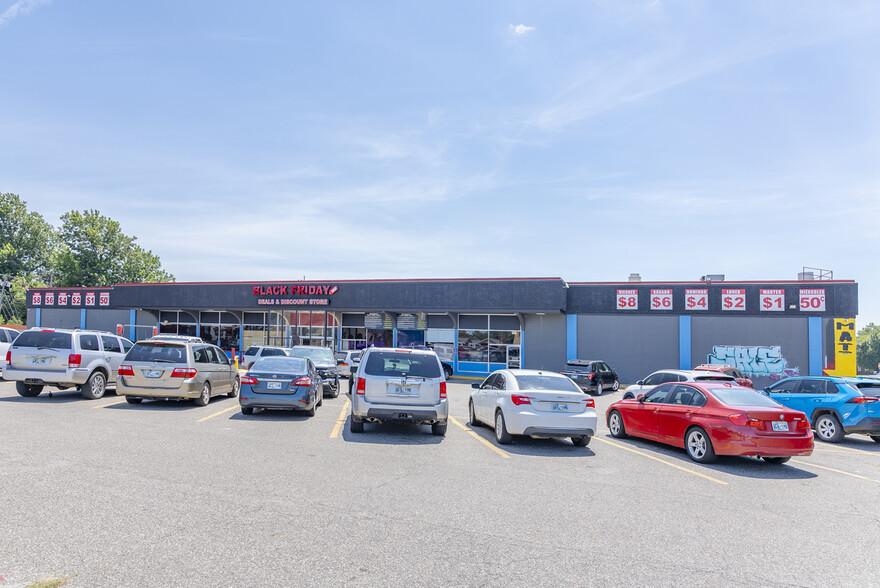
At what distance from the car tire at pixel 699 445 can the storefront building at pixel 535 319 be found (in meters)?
19.4

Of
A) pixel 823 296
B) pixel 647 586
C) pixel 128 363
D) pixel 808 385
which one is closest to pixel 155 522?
pixel 647 586

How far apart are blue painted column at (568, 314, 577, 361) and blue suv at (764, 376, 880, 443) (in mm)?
16310

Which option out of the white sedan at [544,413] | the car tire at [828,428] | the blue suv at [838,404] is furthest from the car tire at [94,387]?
the car tire at [828,428]

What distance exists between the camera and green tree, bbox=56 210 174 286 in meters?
64.8

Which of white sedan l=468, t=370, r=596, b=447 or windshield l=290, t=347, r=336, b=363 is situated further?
windshield l=290, t=347, r=336, b=363

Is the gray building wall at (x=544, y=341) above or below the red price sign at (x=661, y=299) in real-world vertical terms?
below

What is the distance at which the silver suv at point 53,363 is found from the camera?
48.3ft

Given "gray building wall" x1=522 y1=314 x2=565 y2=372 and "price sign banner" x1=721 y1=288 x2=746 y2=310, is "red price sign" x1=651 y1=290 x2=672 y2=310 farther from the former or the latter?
"gray building wall" x1=522 y1=314 x2=565 y2=372

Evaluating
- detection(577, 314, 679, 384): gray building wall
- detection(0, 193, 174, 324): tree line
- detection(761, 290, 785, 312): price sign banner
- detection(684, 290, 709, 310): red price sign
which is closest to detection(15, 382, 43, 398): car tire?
detection(577, 314, 679, 384): gray building wall

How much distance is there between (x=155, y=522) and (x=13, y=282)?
8178 centimetres

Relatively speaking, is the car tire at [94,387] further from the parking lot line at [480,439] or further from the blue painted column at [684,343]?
the blue painted column at [684,343]

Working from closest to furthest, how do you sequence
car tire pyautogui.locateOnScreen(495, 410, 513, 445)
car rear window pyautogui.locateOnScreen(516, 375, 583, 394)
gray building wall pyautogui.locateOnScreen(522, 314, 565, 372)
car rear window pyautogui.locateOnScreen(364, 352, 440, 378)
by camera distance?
car tire pyautogui.locateOnScreen(495, 410, 513, 445), car rear window pyautogui.locateOnScreen(516, 375, 583, 394), car rear window pyautogui.locateOnScreen(364, 352, 440, 378), gray building wall pyautogui.locateOnScreen(522, 314, 565, 372)

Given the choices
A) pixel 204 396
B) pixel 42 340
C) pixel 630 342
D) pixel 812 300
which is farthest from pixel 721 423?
pixel 812 300

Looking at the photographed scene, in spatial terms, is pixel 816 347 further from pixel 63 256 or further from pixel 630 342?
pixel 63 256
